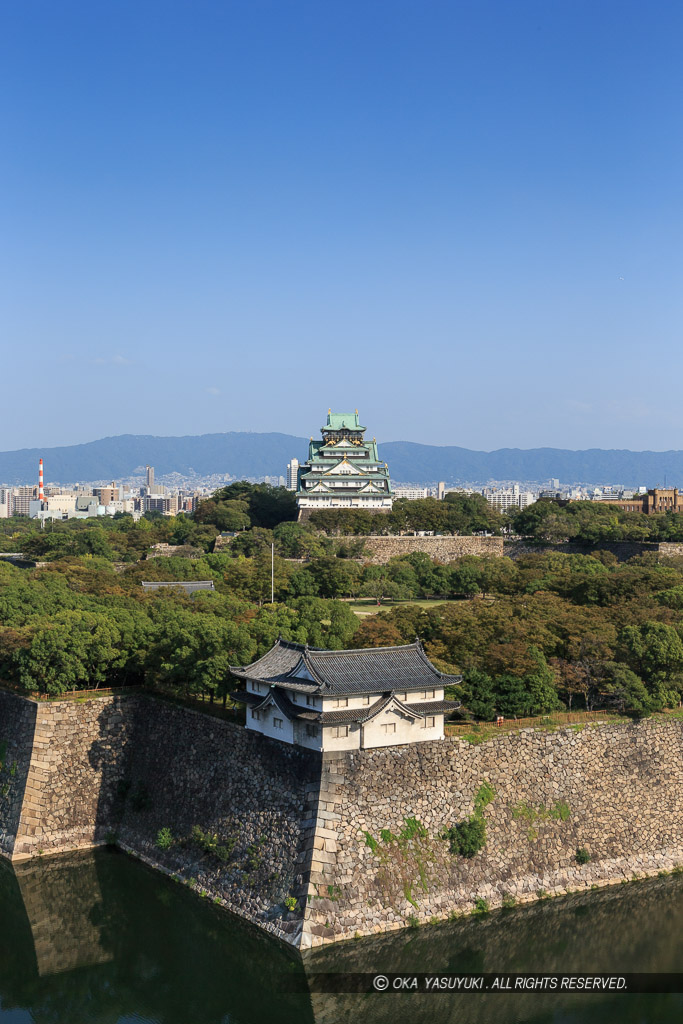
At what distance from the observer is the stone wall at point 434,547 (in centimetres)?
4191

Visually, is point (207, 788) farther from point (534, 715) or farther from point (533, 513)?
point (533, 513)

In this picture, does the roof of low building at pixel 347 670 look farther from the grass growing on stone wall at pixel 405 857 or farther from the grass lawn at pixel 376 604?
the grass lawn at pixel 376 604

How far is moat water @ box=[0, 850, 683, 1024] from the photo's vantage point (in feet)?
46.4

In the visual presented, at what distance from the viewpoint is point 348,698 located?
16062 mm

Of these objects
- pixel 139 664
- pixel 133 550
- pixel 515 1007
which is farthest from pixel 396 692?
pixel 133 550

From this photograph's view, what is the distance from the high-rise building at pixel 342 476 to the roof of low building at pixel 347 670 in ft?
93.6

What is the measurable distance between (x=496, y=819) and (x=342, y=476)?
32.1 meters

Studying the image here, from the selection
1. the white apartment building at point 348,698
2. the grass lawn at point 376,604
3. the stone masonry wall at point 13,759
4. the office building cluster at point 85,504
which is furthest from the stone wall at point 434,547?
the office building cluster at point 85,504

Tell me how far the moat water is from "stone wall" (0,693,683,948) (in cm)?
40

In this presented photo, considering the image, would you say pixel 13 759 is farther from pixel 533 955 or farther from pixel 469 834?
pixel 533 955

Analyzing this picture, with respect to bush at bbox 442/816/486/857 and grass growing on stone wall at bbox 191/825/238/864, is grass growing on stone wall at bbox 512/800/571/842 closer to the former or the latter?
bush at bbox 442/816/486/857

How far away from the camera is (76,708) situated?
1998 cm

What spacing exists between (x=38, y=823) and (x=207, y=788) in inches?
142

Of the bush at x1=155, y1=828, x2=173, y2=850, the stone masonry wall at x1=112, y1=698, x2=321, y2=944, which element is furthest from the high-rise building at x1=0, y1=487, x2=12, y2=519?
the bush at x1=155, y1=828, x2=173, y2=850
